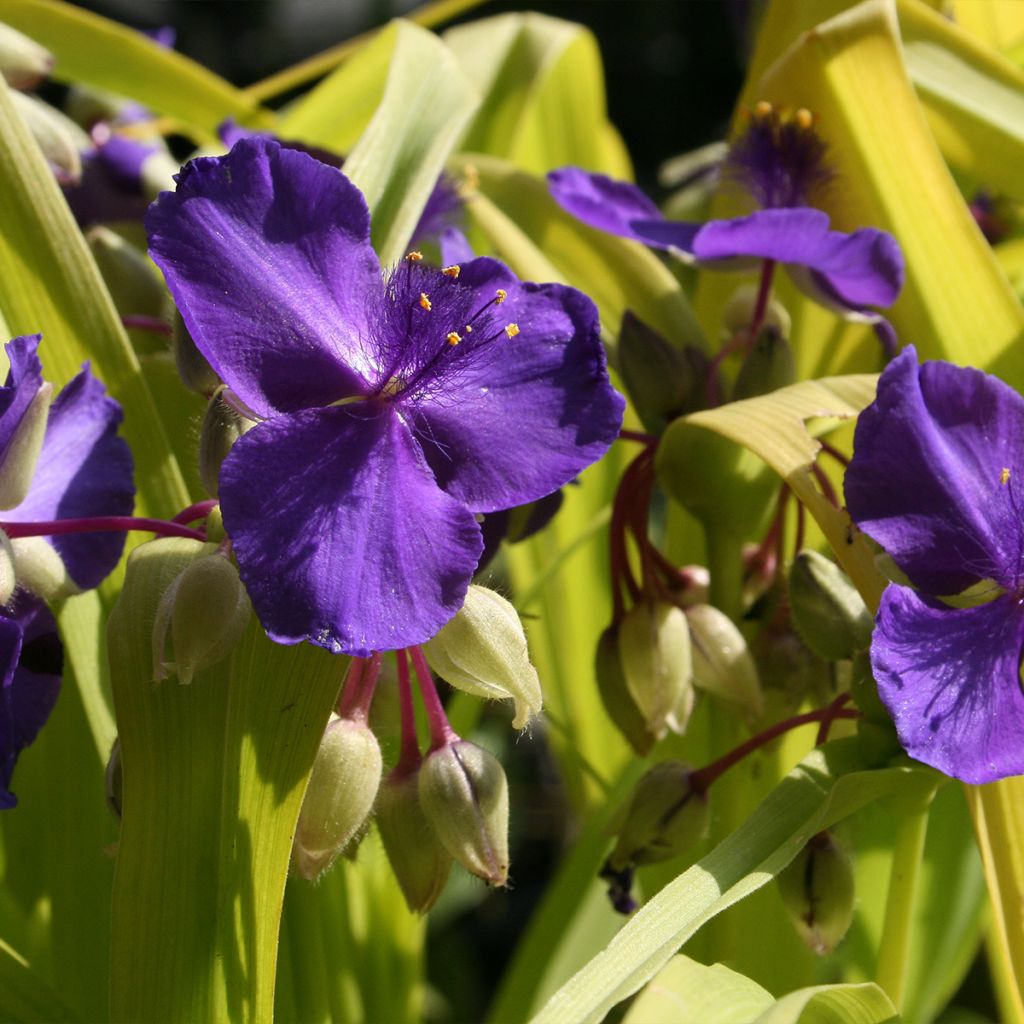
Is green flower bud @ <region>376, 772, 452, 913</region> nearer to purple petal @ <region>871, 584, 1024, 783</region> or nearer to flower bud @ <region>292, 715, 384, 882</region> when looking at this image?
flower bud @ <region>292, 715, 384, 882</region>

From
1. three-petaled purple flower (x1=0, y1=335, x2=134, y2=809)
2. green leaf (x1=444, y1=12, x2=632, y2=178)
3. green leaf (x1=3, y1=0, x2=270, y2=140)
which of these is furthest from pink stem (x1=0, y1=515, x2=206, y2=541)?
green leaf (x1=444, y1=12, x2=632, y2=178)

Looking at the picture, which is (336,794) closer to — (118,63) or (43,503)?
(43,503)

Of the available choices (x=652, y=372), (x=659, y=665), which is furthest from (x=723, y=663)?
(x=652, y=372)

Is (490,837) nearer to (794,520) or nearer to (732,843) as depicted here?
(732,843)

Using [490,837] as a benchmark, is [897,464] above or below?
above

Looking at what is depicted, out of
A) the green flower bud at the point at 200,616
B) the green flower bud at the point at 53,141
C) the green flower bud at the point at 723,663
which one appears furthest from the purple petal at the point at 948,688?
the green flower bud at the point at 53,141

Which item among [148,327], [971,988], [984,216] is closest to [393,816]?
[148,327]
